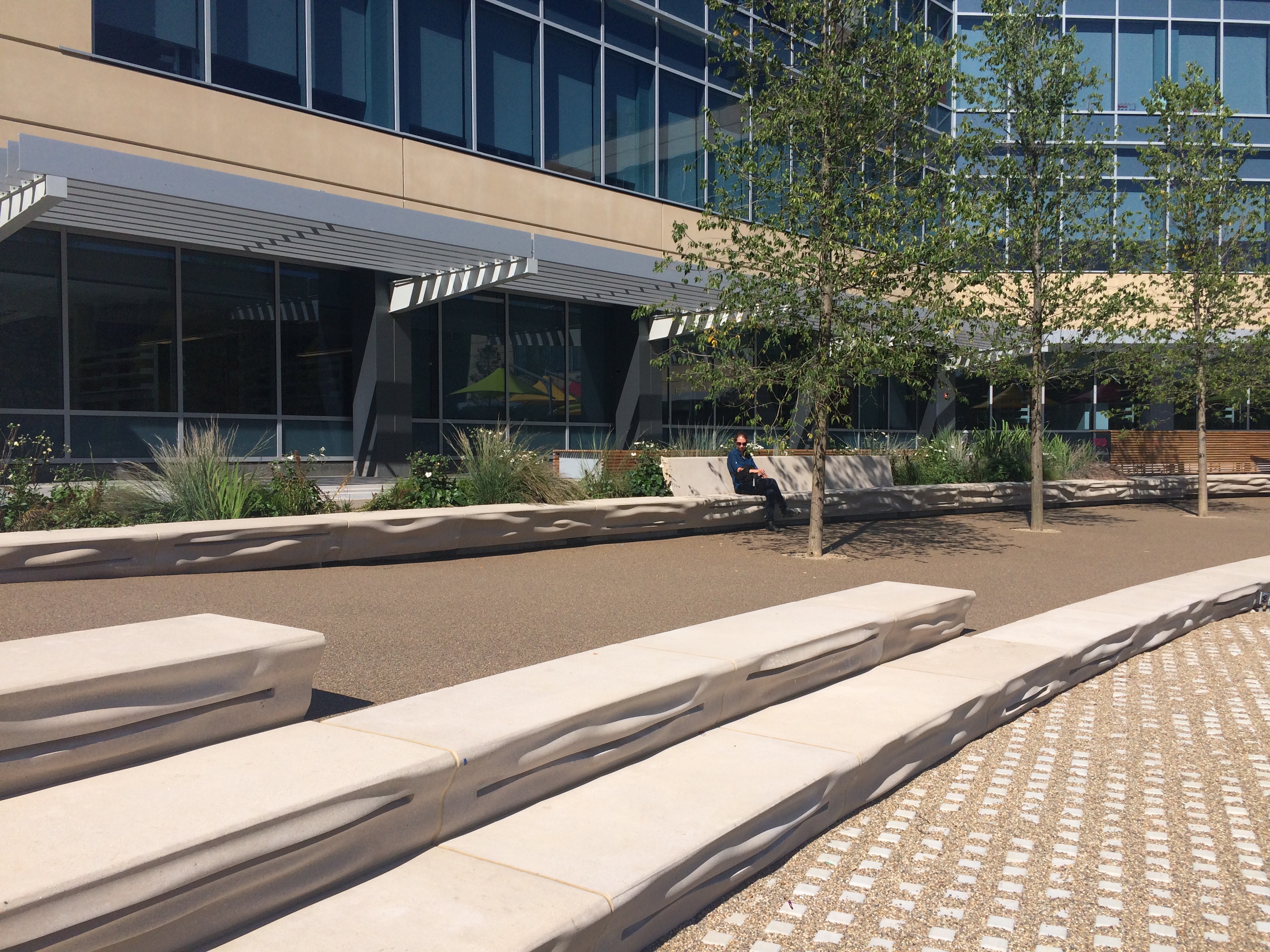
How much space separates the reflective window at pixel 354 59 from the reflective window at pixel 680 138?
6.63 m

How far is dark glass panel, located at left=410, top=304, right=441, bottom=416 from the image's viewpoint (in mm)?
18266

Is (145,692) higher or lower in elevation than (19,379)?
lower

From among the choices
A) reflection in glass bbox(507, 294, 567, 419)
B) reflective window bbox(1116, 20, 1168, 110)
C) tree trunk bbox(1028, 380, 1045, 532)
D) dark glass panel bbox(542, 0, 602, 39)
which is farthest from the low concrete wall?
reflective window bbox(1116, 20, 1168, 110)

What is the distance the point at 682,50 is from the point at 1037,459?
1133cm

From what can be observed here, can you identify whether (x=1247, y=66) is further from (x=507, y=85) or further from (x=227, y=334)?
(x=227, y=334)

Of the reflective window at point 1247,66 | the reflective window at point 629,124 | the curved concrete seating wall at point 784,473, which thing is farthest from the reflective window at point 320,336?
the reflective window at point 1247,66

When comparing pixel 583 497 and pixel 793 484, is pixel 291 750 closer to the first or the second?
pixel 583 497

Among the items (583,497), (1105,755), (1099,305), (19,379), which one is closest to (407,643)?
(1105,755)

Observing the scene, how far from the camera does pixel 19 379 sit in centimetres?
1358

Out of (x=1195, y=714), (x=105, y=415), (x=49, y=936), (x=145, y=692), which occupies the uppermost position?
(x=105, y=415)

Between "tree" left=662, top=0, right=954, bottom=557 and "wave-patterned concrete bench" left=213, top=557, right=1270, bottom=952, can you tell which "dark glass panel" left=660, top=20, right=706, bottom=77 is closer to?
"tree" left=662, top=0, right=954, bottom=557

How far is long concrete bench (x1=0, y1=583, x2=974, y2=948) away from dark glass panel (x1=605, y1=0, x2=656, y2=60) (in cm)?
1800

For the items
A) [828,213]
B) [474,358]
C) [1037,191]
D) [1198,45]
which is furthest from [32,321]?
[1198,45]

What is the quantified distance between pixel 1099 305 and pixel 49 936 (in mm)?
17605
